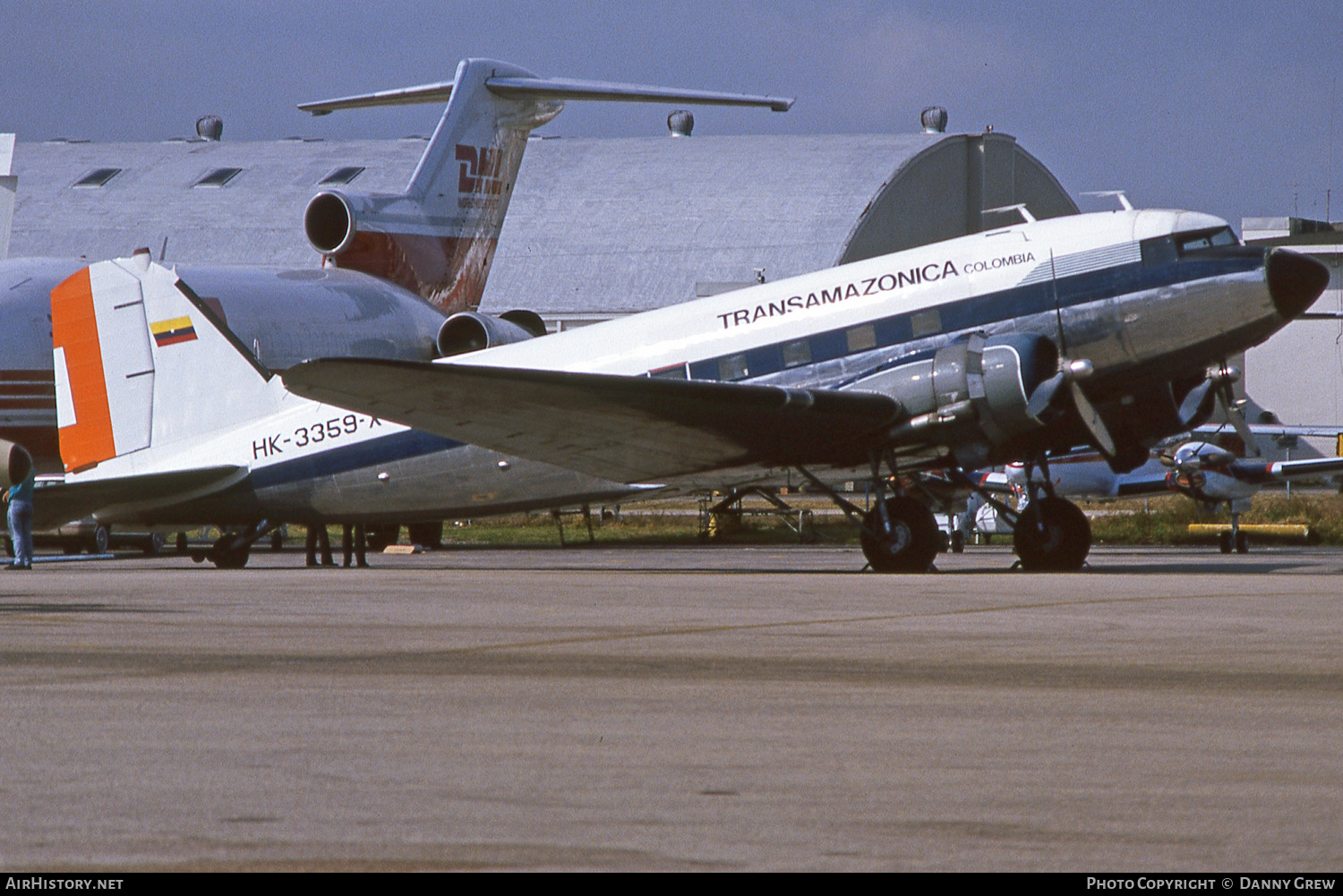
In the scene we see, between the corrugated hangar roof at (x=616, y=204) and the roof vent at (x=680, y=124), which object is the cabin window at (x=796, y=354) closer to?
the corrugated hangar roof at (x=616, y=204)

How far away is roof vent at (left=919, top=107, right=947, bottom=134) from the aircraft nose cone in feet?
149

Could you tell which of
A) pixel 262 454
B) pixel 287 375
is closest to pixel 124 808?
pixel 287 375

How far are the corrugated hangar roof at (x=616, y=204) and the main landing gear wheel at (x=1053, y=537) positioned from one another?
31094mm

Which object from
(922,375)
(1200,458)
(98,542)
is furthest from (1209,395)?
(98,542)

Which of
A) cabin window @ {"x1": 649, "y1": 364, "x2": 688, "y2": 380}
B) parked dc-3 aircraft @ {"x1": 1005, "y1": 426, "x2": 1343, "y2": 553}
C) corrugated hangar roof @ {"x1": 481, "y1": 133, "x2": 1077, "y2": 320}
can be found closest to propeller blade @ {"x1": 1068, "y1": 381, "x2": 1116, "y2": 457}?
cabin window @ {"x1": 649, "y1": 364, "x2": 688, "y2": 380}

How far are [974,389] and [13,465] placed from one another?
13.4 metres

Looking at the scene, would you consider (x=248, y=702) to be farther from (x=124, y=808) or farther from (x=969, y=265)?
(x=969, y=265)

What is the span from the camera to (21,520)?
23.2m

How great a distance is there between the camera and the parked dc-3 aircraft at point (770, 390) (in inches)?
689

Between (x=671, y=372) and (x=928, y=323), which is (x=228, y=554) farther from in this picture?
(x=928, y=323)

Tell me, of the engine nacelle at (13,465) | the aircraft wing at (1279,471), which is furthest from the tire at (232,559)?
the aircraft wing at (1279,471)

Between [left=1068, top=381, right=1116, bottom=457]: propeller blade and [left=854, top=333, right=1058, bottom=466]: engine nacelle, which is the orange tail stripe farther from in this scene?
[left=1068, top=381, right=1116, bottom=457]: propeller blade

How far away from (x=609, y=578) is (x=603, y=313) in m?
35.0

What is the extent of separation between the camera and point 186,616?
40.5 feet
